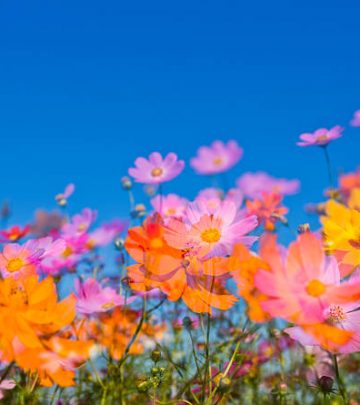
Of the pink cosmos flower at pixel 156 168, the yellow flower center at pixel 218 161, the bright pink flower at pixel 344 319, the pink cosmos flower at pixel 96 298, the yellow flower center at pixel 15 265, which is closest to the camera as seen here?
the bright pink flower at pixel 344 319

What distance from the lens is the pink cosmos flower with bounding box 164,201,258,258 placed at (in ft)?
1.91

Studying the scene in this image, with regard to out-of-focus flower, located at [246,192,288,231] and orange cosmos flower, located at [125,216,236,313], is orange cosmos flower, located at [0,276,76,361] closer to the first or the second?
orange cosmos flower, located at [125,216,236,313]

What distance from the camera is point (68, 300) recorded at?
0.49 metres

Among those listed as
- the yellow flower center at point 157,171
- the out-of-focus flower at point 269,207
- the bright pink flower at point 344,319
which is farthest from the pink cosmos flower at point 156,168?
the bright pink flower at point 344,319

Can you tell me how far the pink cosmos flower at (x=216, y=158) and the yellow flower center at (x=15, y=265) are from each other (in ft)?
4.97

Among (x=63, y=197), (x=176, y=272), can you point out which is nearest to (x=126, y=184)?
(x=63, y=197)

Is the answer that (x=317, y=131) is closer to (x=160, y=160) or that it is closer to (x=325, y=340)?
(x=160, y=160)

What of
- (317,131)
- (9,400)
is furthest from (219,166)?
Result: (9,400)

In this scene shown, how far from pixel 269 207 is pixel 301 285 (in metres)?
0.94

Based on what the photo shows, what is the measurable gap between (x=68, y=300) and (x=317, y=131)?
1.09 m

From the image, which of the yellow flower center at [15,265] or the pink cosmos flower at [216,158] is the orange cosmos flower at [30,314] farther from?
the pink cosmos flower at [216,158]

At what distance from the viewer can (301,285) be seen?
435mm

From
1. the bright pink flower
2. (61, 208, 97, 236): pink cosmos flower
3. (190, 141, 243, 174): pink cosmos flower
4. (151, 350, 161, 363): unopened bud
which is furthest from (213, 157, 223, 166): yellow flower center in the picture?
the bright pink flower

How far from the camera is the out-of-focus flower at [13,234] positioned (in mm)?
1289
